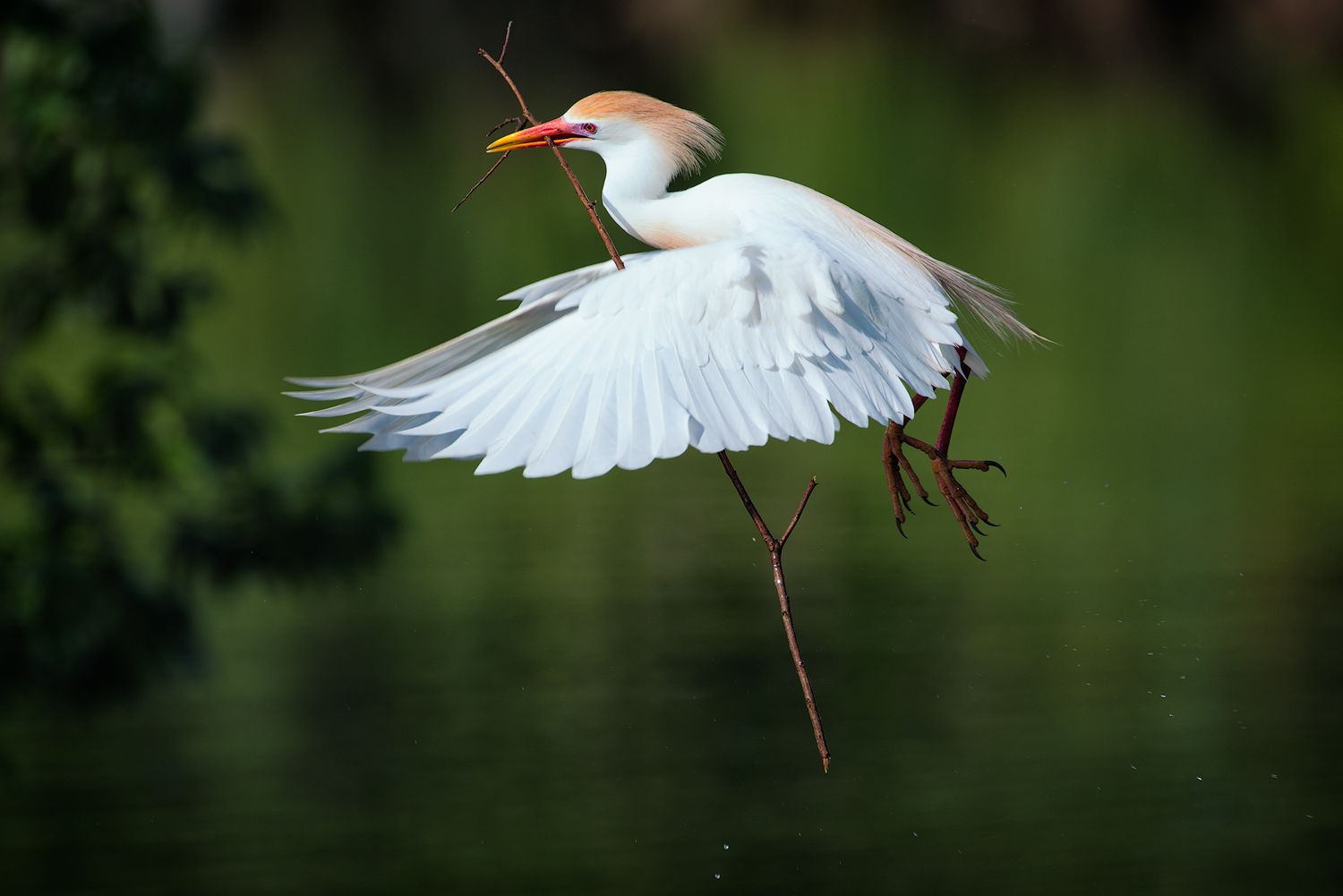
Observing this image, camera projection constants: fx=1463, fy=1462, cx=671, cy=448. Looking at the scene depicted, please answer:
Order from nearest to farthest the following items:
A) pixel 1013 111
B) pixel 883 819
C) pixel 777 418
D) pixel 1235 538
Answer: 1. pixel 777 418
2. pixel 883 819
3. pixel 1235 538
4. pixel 1013 111

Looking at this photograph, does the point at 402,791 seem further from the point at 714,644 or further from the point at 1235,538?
the point at 1235,538

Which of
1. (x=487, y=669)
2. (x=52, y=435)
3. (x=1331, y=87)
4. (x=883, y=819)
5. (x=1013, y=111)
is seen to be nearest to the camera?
(x=52, y=435)

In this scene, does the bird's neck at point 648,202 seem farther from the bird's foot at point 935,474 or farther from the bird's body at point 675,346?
the bird's foot at point 935,474

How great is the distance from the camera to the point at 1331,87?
8.70 metres

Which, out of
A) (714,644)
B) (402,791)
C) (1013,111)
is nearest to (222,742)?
(402,791)

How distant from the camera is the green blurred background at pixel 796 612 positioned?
330 cm

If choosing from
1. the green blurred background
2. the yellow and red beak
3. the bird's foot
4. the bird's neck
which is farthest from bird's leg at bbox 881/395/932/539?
the green blurred background

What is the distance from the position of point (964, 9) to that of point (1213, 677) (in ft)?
19.2

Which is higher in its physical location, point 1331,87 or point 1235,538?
point 1331,87

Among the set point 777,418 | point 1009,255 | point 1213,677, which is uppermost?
point 777,418

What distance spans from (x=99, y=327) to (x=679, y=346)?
7.16ft

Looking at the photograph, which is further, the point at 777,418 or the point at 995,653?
the point at 995,653

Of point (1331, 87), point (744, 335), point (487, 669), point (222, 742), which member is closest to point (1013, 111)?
point (1331, 87)

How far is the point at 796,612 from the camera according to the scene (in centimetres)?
400
